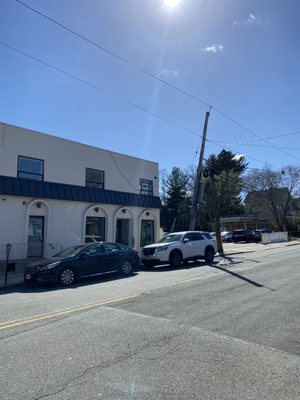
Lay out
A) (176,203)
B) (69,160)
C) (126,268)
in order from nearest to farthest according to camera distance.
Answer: (126,268), (69,160), (176,203)

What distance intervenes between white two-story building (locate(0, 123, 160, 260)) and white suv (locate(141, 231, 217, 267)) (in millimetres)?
3820

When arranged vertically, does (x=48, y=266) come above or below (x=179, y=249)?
below

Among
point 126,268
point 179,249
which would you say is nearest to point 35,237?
point 126,268

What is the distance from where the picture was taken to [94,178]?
21750 mm

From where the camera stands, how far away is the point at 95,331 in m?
6.49

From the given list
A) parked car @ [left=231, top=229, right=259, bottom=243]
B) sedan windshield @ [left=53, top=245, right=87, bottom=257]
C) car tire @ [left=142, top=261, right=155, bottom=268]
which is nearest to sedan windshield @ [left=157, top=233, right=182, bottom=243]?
car tire @ [left=142, top=261, right=155, bottom=268]

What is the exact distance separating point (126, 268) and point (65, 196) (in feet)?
18.9

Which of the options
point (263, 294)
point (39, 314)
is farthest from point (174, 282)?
point (39, 314)

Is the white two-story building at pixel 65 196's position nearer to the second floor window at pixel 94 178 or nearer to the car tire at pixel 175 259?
the second floor window at pixel 94 178

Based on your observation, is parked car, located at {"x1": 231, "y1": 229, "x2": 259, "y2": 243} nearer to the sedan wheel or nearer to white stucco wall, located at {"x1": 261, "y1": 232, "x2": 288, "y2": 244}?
white stucco wall, located at {"x1": 261, "y1": 232, "x2": 288, "y2": 244}

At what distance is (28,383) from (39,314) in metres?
3.72

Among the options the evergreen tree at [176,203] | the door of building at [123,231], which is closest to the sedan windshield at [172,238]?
the door of building at [123,231]

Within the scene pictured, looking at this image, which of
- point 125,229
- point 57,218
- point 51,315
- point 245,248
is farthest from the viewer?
point 245,248

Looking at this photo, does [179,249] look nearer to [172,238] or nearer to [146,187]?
[172,238]
